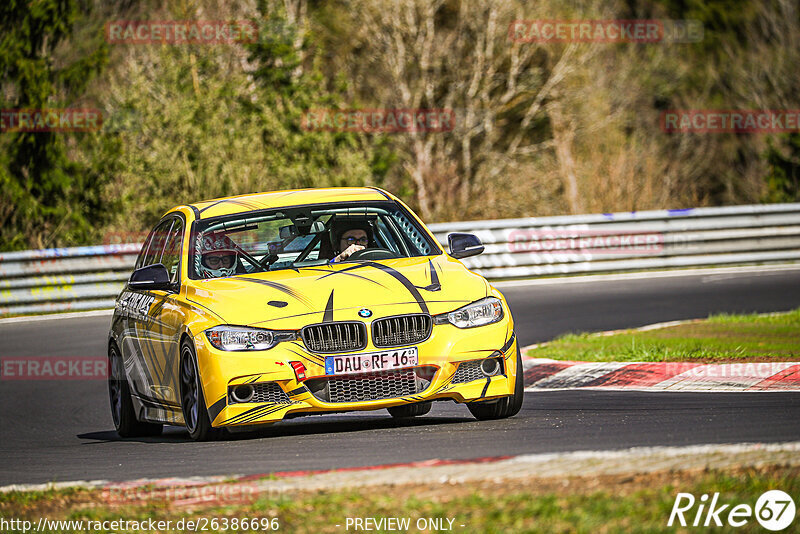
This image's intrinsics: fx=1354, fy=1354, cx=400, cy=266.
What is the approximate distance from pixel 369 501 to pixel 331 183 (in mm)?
21052

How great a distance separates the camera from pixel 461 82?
40156 millimetres

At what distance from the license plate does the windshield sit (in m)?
1.36

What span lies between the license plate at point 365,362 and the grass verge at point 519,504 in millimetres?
2166

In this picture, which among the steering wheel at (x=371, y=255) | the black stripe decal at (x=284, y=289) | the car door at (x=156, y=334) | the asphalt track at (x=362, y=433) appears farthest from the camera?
the steering wheel at (x=371, y=255)

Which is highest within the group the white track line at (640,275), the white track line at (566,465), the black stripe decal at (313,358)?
the black stripe decal at (313,358)

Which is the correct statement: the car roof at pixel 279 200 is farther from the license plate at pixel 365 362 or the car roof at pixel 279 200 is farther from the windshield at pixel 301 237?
the license plate at pixel 365 362

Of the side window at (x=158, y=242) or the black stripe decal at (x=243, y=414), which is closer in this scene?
the black stripe decal at (x=243, y=414)

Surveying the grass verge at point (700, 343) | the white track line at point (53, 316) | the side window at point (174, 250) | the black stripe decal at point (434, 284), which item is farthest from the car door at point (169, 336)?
the white track line at point (53, 316)

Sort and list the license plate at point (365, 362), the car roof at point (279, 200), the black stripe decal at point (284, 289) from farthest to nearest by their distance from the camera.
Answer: the car roof at point (279, 200) < the black stripe decal at point (284, 289) < the license plate at point (365, 362)

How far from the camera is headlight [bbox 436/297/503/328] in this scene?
8141mm

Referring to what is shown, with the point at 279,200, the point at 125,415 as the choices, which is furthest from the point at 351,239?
the point at 125,415

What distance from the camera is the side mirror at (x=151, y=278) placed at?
8.88 meters

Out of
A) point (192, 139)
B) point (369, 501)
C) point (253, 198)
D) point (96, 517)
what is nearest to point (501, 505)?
point (369, 501)

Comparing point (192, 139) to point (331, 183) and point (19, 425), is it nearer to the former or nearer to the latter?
point (331, 183)
